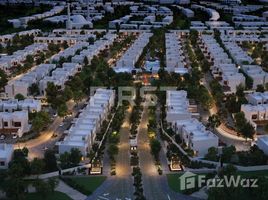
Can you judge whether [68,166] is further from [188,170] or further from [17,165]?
[188,170]

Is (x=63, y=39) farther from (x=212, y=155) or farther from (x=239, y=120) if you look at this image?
(x=212, y=155)

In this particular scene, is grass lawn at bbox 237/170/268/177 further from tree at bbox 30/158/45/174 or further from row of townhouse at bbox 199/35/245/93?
row of townhouse at bbox 199/35/245/93

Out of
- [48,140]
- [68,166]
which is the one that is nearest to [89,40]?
[48,140]

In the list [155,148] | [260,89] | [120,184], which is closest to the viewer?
[120,184]

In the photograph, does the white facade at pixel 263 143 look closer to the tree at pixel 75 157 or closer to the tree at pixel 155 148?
the tree at pixel 155 148

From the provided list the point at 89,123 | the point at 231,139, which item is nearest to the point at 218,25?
the point at 231,139

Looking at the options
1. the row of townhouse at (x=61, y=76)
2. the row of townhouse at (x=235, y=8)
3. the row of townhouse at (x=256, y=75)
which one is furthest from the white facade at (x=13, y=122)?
the row of townhouse at (x=235, y=8)
